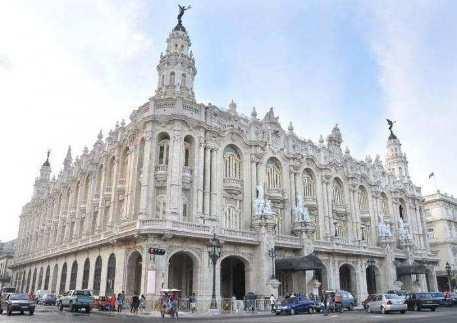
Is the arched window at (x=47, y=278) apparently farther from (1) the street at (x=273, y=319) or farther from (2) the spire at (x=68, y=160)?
(1) the street at (x=273, y=319)

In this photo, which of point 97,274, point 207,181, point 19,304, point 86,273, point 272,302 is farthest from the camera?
point 86,273

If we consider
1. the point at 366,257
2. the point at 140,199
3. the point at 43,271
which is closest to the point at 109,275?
the point at 140,199

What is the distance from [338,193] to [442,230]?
30300mm

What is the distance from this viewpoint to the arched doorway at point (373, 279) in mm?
51219

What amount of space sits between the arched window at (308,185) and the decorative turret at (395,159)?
73.4 feet

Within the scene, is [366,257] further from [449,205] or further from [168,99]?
[449,205]

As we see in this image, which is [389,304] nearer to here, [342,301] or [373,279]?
[342,301]

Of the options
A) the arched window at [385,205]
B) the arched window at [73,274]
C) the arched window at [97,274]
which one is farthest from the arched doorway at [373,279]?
the arched window at [73,274]

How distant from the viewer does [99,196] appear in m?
49.3

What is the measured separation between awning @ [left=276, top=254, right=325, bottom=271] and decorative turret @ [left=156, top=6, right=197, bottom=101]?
18365mm

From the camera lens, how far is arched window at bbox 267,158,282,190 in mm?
46688

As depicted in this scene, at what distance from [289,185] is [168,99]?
56.0 ft

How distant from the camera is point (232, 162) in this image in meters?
44.2

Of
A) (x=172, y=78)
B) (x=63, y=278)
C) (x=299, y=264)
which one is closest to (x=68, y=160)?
(x=63, y=278)
